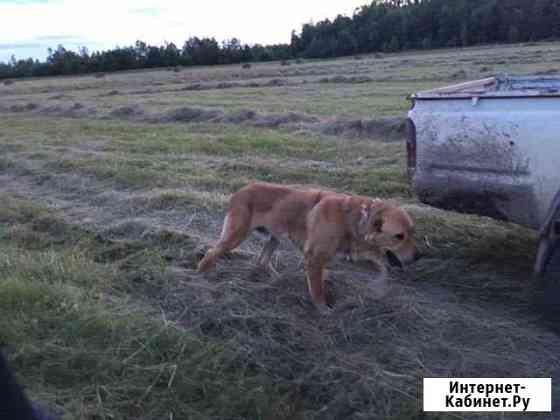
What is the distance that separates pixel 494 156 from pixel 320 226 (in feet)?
4.83

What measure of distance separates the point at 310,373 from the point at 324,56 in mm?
72766

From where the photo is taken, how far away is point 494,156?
5.43 metres

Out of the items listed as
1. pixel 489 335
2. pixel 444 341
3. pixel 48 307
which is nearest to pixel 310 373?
pixel 444 341

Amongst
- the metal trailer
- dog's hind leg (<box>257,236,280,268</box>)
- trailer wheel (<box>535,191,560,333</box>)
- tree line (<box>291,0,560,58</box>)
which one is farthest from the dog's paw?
tree line (<box>291,0,560,58</box>)

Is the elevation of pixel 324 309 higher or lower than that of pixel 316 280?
lower

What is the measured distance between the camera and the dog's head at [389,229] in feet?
17.3

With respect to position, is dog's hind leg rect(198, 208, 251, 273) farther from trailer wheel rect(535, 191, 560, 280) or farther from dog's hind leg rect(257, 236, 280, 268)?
trailer wheel rect(535, 191, 560, 280)

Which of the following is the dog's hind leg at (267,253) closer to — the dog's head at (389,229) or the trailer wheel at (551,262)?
the dog's head at (389,229)

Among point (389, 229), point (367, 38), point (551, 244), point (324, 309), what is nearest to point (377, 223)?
point (389, 229)

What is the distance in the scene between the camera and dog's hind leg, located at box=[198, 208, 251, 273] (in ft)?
19.8

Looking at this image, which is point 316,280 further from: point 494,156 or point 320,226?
point 494,156

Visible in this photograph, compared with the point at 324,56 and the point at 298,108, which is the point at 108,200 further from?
the point at 324,56

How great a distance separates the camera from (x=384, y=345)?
485 centimetres

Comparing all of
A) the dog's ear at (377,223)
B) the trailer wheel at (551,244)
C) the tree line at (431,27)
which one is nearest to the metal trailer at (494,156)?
the trailer wheel at (551,244)
